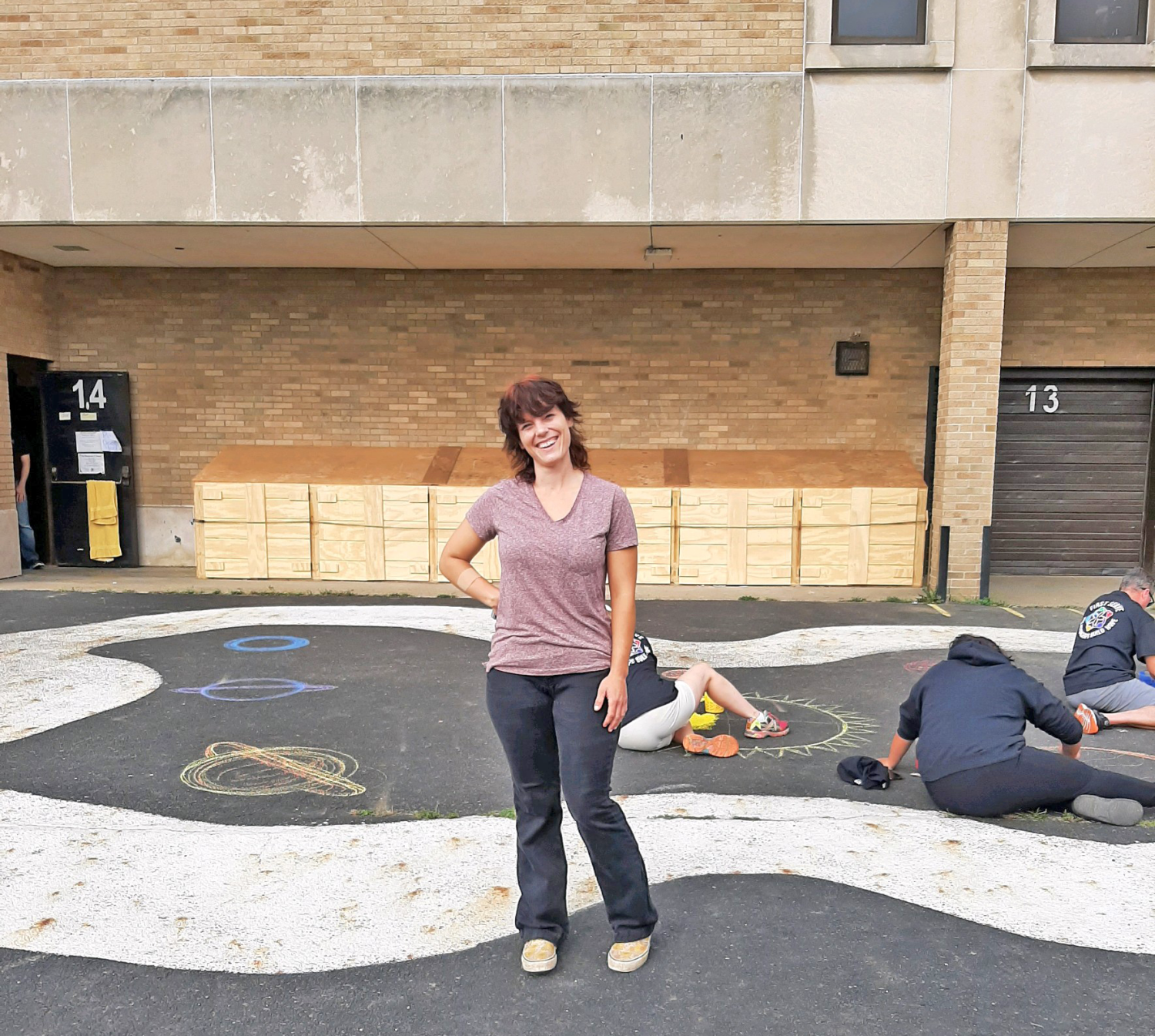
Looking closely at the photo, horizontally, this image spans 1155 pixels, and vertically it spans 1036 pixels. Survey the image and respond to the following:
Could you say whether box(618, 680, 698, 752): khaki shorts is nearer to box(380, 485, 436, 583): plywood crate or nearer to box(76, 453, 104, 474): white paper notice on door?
box(380, 485, 436, 583): plywood crate

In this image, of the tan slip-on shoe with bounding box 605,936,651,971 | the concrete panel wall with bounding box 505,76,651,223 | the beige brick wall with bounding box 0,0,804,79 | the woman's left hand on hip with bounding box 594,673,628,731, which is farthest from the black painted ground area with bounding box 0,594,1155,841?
the beige brick wall with bounding box 0,0,804,79

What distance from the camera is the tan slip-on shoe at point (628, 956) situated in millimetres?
3072

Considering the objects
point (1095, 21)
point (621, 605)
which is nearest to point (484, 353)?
point (1095, 21)

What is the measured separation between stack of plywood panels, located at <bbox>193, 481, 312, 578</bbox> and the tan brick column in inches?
333

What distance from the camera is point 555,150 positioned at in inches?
409

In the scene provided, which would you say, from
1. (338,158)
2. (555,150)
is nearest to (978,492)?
(555,150)

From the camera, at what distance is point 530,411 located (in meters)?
2.98

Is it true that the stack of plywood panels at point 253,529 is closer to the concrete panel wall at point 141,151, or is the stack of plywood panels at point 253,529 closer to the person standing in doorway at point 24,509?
the person standing in doorway at point 24,509

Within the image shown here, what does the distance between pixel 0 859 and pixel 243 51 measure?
997cm

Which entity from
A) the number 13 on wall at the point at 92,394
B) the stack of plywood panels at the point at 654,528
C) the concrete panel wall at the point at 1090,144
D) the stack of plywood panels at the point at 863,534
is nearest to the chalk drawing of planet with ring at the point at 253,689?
the stack of plywood panels at the point at 654,528

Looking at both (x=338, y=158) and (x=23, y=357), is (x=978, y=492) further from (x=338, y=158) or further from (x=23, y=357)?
(x=23, y=357)

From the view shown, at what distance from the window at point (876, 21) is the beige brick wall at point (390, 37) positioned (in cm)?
58

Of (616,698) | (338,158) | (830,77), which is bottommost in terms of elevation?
(616,698)

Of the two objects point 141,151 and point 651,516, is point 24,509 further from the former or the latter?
point 651,516
